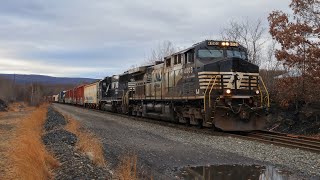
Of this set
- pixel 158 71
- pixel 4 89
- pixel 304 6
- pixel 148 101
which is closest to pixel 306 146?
pixel 304 6

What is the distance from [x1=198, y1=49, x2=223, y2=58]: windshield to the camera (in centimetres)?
1795

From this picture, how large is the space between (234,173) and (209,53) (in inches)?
385

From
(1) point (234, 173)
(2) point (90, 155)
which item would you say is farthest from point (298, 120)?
(2) point (90, 155)

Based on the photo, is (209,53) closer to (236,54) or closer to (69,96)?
(236,54)

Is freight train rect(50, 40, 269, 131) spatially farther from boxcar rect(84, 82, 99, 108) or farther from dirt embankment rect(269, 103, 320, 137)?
boxcar rect(84, 82, 99, 108)

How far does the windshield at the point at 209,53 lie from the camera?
17953 mm

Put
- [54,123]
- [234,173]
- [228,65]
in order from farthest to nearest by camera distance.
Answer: [54,123], [228,65], [234,173]

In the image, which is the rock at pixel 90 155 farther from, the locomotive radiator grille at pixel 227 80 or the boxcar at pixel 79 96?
the boxcar at pixel 79 96

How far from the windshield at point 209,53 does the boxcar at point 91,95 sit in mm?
30565

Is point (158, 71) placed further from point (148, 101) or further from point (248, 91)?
point (248, 91)

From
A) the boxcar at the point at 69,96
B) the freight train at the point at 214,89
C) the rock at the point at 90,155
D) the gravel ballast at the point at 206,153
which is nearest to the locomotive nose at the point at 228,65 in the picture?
the freight train at the point at 214,89

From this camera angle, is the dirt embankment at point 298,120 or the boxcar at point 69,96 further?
the boxcar at point 69,96

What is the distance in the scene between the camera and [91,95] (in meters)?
52.5

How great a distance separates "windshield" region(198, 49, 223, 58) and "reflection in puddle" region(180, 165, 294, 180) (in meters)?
8.92
